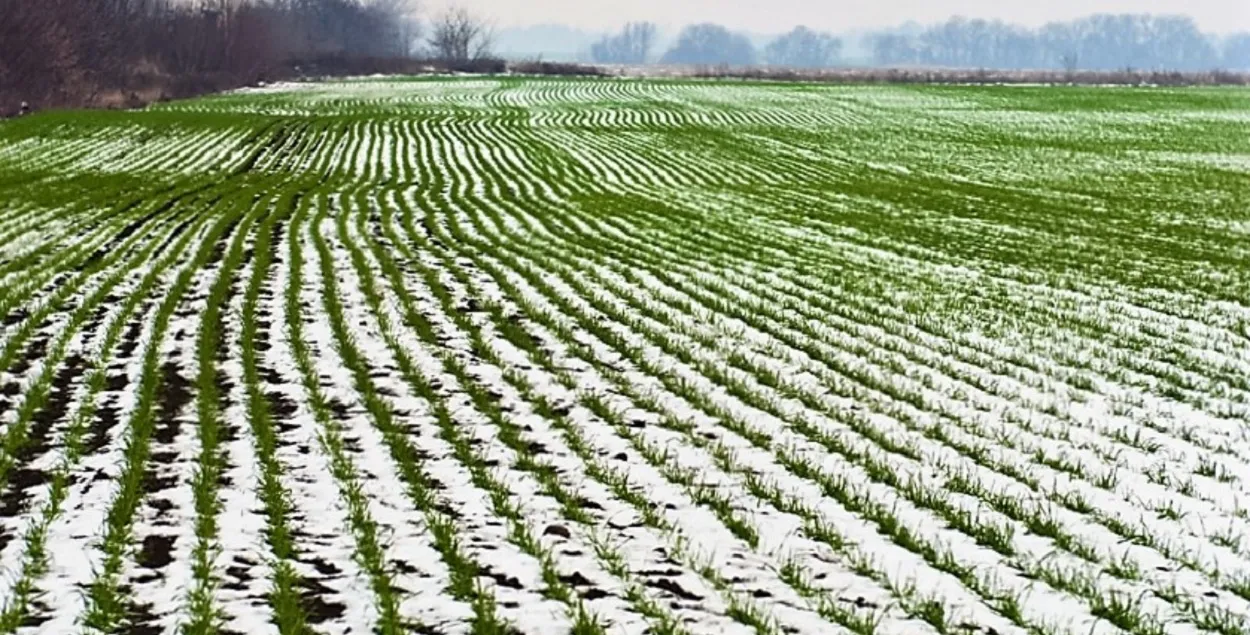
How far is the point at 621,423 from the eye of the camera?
8672mm

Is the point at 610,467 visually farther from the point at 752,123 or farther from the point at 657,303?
the point at 752,123

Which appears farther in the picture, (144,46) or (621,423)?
(144,46)

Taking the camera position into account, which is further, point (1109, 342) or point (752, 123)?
point (752, 123)

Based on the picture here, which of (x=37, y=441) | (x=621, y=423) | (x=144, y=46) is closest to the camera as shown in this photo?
(x=37, y=441)

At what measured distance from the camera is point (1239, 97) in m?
71.2

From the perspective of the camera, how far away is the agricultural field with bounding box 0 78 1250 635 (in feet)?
18.9

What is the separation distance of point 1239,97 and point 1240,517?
75.9 metres

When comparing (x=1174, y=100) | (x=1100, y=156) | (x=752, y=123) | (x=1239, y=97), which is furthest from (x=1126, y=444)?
(x=1239, y=97)

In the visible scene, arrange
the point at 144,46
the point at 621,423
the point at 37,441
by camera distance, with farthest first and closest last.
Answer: the point at 144,46, the point at 621,423, the point at 37,441

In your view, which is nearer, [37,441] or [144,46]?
[37,441]

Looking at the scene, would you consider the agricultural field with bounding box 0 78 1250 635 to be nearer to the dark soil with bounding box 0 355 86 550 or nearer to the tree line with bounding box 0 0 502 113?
the dark soil with bounding box 0 355 86 550

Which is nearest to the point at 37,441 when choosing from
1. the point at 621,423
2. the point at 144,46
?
the point at 621,423

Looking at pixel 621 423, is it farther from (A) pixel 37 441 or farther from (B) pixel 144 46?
(B) pixel 144 46

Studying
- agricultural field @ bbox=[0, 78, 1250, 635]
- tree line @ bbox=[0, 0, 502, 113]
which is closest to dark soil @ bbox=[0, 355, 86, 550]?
agricultural field @ bbox=[0, 78, 1250, 635]
